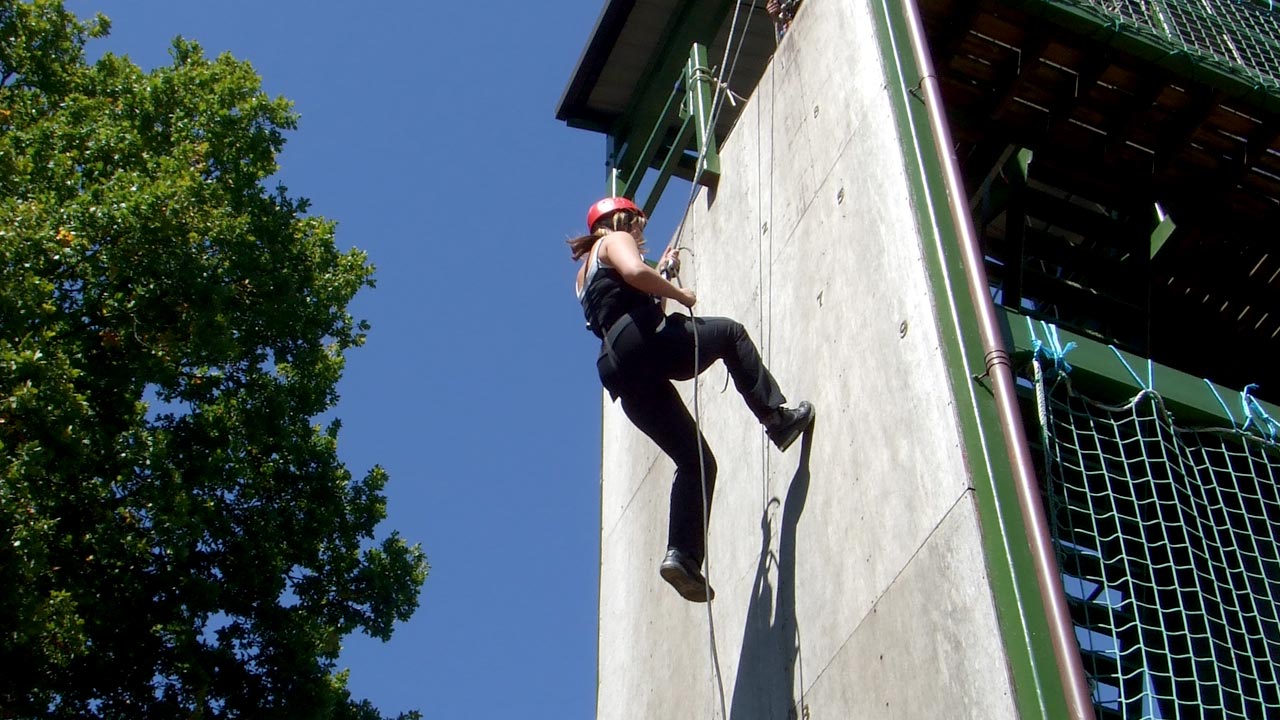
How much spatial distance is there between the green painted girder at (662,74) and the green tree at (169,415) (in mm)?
2183

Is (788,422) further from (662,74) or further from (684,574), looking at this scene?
(662,74)

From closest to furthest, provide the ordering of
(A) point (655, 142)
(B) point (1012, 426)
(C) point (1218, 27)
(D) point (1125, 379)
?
(B) point (1012, 426) → (D) point (1125, 379) → (C) point (1218, 27) → (A) point (655, 142)

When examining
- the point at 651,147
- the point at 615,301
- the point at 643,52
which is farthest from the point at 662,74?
the point at 615,301

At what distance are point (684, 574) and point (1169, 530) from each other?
6.86 ft

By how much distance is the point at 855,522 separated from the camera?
534cm

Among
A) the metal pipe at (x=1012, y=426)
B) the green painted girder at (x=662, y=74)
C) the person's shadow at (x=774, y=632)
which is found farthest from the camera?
the green painted girder at (x=662, y=74)

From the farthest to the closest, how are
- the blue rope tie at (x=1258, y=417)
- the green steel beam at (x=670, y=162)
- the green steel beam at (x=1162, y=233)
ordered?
the green steel beam at (x=670, y=162)
the green steel beam at (x=1162, y=233)
the blue rope tie at (x=1258, y=417)

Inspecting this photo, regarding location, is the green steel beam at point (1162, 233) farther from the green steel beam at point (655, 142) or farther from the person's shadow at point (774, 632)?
the person's shadow at point (774, 632)

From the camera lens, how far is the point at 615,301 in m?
6.35

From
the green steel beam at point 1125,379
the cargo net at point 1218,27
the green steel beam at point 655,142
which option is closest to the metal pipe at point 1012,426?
the green steel beam at point 1125,379

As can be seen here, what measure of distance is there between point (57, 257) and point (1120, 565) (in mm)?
6750

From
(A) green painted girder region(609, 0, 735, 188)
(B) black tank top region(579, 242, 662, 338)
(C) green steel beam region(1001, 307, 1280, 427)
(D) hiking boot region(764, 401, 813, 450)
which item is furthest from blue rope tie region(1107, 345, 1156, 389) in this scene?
(A) green painted girder region(609, 0, 735, 188)

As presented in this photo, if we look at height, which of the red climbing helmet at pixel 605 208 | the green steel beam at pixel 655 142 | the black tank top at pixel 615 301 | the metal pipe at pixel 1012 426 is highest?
the green steel beam at pixel 655 142

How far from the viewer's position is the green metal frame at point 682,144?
836cm
